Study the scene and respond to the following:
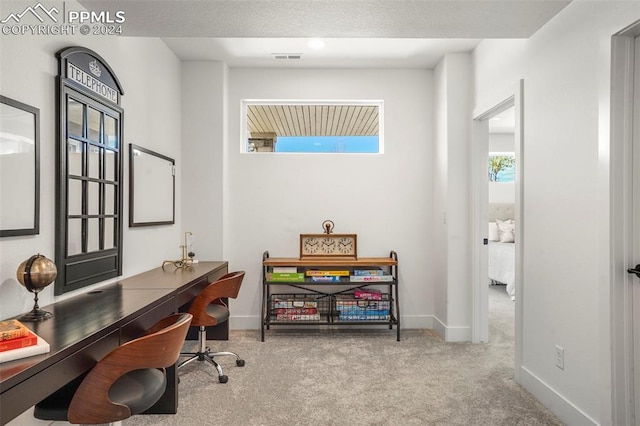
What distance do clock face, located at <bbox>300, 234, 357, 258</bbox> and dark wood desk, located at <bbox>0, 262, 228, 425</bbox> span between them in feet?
4.16

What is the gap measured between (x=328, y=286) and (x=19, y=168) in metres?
2.88

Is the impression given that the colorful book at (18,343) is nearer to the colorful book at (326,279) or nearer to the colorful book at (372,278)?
the colorful book at (326,279)

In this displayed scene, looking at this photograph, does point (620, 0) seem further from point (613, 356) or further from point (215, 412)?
point (215, 412)

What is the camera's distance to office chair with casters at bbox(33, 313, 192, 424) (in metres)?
1.40

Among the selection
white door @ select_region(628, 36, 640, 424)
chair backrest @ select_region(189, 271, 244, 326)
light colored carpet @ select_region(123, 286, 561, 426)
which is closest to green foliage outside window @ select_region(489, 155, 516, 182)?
light colored carpet @ select_region(123, 286, 561, 426)

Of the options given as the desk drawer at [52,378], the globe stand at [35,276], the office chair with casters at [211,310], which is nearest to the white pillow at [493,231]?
the office chair with casters at [211,310]

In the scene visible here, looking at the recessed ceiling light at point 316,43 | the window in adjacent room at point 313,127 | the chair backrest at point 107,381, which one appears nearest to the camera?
the chair backrest at point 107,381

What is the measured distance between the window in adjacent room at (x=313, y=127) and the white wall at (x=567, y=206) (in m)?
1.65

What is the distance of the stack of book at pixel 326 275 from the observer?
11.9 ft

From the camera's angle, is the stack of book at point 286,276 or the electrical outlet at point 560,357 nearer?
the electrical outlet at point 560,357

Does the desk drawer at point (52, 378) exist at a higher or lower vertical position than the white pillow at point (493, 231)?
lower

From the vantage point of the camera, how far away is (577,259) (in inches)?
81.8

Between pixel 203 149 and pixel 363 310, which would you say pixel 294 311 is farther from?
pixel 203 149

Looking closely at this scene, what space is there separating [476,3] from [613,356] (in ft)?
6.70
